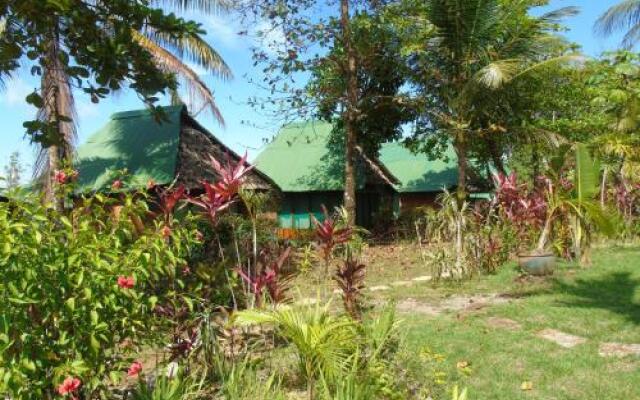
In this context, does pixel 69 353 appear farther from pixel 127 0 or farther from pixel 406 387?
pixel 127 0

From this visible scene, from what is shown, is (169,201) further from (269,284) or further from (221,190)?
(269,284)

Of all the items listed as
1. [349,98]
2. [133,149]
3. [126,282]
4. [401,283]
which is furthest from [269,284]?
[133,149]

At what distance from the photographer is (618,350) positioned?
5789mm

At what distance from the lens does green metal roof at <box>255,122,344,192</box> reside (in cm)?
2064

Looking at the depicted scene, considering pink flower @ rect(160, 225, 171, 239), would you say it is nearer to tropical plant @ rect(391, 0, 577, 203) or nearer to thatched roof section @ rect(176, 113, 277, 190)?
thatched roof section @ rect(176, 113, 277, 190)

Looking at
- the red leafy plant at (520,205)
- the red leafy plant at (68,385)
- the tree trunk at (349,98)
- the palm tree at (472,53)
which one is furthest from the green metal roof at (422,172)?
the red leafy plant at (68,385)

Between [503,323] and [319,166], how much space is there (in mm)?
14796

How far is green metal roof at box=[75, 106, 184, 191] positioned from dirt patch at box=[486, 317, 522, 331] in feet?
29.8

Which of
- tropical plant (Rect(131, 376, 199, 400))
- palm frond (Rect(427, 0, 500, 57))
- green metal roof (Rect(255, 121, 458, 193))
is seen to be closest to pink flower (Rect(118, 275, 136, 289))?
tropical plant (Rect(131, 376, 199, 400))

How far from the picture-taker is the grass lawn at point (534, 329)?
4906mm

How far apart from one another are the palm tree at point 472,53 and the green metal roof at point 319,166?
486cm

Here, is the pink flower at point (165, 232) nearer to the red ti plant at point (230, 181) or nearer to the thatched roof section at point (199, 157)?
the red ti plant at point (230, 181)

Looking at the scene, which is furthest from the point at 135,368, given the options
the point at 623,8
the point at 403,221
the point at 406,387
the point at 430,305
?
the point at 623,8

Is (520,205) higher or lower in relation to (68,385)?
higher
